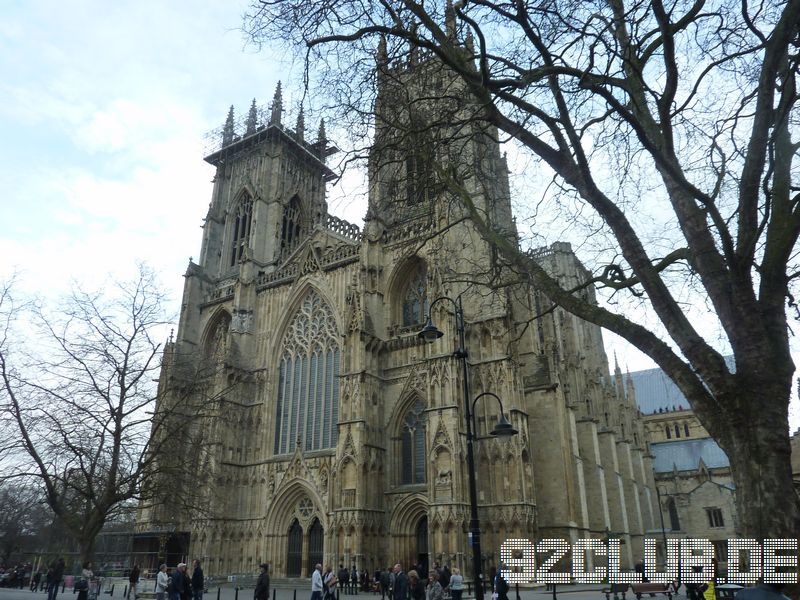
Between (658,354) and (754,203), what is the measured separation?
2114 mm

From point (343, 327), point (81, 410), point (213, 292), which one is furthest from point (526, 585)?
point (213, 292)

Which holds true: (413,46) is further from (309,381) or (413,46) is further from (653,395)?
(653,395)

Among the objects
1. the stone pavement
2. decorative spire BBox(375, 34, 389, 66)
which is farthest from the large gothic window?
decorative spire BBox(375, 34, 389, 66)

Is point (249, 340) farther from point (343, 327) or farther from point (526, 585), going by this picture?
point (526, 585)

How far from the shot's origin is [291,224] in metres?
42.2

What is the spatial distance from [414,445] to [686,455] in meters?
38.3

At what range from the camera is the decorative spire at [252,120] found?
4641cm

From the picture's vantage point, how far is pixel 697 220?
702cm

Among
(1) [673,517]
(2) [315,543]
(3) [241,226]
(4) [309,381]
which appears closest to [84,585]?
(2) [315,543]

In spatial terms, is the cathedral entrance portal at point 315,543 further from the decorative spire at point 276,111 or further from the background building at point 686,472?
the decorative spire at point 276,111

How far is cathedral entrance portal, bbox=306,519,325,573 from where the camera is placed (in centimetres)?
2739

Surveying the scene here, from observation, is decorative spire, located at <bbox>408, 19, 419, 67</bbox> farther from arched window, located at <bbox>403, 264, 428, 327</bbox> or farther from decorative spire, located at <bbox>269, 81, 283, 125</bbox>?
decorative spire, located at <bbox>269, 81, 283, 125</bbox>

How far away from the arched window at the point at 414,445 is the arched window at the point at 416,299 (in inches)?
Answer: 182

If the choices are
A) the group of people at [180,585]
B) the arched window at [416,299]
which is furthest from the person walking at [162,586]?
the arched window at [416,299]
